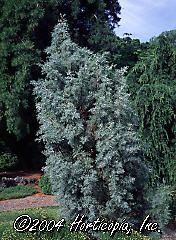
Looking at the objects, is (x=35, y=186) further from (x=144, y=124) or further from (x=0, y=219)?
(x=144, y=124)

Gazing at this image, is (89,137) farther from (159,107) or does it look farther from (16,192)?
(16,192)

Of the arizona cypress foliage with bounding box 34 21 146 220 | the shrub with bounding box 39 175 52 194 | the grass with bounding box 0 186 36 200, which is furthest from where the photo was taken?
the shrub with bounding box 39 175 52 194

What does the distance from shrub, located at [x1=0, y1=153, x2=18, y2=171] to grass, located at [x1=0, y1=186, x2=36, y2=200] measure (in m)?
2.61

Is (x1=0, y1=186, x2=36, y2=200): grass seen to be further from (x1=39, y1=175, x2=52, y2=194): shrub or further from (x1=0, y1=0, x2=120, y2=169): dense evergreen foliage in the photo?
(x1=0, y1=0, x2=120, y2=169): dense evergreen foliage

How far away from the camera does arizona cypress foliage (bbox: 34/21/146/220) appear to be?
18.6 ft

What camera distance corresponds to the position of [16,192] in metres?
12.5

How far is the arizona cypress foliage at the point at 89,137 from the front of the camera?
18.6ft

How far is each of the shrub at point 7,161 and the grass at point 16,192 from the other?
8.57 ft

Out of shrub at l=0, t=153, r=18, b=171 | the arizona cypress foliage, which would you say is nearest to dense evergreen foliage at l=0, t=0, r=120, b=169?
shrub at l=0, t=153, r=18, b=171

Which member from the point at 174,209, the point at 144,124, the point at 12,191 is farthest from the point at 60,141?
the point at 12,191

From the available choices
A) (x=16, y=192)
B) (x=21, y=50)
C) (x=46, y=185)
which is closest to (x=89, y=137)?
(x=46, y=185)

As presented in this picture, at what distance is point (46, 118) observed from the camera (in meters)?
6.00

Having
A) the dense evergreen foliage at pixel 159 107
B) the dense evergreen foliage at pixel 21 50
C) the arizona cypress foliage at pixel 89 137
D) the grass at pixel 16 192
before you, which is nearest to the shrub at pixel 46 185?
the grass at pixel 16 192

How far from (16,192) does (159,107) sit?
6.10m
